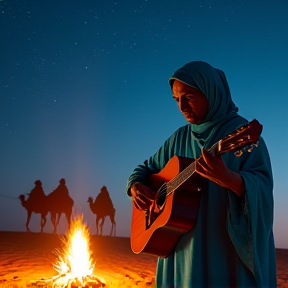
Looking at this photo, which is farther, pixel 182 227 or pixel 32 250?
pixel 32 250

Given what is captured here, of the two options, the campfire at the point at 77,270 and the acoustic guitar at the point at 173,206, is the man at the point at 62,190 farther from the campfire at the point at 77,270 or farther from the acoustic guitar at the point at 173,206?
the acoustic guitar at the point at 173,206

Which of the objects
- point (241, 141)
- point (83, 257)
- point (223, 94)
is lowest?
point (83, 257)

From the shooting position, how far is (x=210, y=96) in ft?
8.46

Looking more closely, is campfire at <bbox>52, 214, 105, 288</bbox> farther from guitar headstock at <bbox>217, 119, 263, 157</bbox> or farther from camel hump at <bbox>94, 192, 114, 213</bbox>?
camel hump at <bbox>94, 192, 114, 213</bbox>

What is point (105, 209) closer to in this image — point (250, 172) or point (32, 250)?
point (32, 250)

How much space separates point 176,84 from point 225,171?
0.90 metres

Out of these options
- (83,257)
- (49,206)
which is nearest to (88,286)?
(83,257)

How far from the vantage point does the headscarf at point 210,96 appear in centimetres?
258

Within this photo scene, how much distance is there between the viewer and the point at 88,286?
6172 mm

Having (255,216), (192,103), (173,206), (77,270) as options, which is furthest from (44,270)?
(255,216)

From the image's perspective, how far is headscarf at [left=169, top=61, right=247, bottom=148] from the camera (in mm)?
2576

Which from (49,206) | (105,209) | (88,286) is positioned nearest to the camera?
(88,286)

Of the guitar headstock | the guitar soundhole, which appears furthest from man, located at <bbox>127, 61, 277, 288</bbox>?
the guitar soundhole

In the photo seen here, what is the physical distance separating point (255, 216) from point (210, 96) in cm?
85
